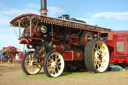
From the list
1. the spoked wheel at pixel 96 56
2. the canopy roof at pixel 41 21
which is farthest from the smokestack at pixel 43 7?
the spoked wheel at pixel 96 56

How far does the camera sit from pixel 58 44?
10.4m

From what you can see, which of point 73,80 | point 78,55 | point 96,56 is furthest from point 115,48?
point 73,80

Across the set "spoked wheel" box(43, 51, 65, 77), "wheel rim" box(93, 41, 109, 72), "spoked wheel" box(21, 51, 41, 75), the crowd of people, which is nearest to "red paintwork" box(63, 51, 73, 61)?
"spoked wheel" box(43, 51, 65, 77)

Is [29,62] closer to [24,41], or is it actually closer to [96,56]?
[24,41]

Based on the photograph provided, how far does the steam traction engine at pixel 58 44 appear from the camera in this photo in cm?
921

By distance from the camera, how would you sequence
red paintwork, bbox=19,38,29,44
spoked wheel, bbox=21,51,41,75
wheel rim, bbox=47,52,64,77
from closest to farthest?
wheel rim, bbox=47,52,64,77 < red paintwork, bbox=19,38,29,44 < spoked wheel, bbox=21,51,41,75

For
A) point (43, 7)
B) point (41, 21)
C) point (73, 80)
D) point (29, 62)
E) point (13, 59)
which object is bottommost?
point (13, 59)

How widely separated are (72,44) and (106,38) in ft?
10.2

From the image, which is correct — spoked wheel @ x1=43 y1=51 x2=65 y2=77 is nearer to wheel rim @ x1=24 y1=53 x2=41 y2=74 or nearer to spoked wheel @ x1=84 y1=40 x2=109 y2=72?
wheel rim @ x1=24 y1=53 x2=41 y2=74

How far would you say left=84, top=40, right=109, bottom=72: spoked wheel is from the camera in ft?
33.6

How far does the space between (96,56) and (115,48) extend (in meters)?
2.49

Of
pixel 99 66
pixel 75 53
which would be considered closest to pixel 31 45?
pixel 75 53

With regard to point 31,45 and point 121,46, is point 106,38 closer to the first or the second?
point 121,46

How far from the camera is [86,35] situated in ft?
38.1
